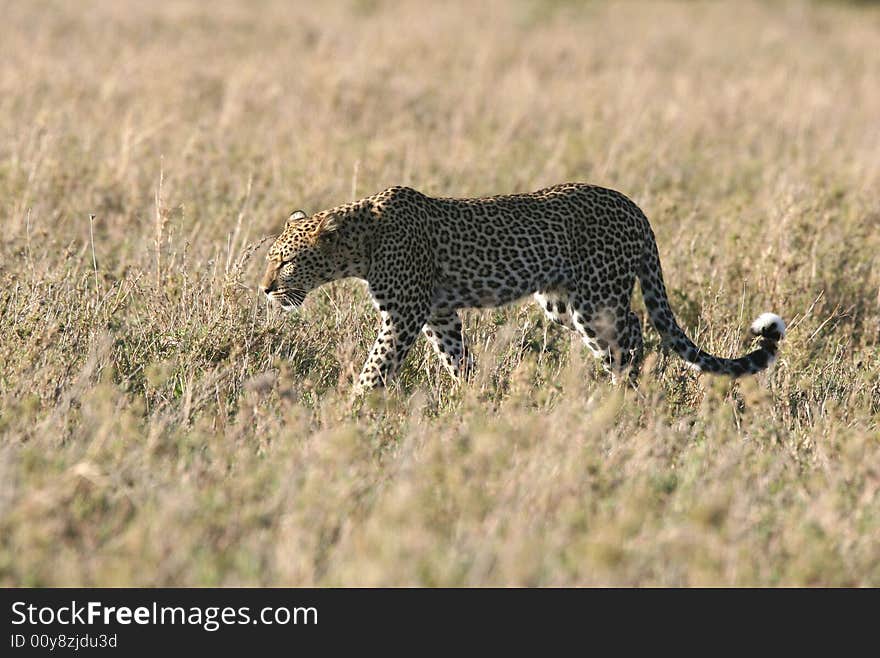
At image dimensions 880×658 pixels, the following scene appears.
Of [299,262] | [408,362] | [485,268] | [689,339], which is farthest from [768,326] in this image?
[299,262]

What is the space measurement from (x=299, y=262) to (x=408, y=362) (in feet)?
3.38

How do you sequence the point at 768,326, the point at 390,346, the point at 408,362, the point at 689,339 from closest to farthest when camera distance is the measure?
the point at 390,346, the point at 768,326, the point at 689,339, the point at 408,362

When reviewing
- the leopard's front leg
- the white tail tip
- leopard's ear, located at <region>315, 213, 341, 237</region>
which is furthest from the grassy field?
leopard's ear, located at <region>315, 213, 341, 237</region>

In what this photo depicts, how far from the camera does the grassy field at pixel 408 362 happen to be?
4.39 m

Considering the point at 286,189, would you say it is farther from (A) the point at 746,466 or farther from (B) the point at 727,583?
(B) the point at 727,583

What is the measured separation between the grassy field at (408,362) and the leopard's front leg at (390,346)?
119 millimetres

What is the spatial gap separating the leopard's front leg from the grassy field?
0.39 ft

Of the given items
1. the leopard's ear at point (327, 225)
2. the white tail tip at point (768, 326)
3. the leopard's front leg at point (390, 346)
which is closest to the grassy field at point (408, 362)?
the leopard's front leg at point (390, 346)

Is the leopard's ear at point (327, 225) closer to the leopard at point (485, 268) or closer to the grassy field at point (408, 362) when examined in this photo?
the leopard at point (485, 268)

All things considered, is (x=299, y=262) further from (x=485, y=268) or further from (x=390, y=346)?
(x=485, y=268)

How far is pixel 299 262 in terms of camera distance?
20.5 feet

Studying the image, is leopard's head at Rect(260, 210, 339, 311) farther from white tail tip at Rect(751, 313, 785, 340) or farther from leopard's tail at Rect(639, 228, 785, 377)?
white tail tip at Rect(751, 313, 785, 340)
